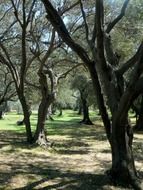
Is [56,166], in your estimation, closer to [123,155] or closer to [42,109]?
[123,155]

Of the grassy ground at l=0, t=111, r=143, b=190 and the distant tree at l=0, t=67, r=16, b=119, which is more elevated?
the distant tree at l=0, t=67, r=16, b=119

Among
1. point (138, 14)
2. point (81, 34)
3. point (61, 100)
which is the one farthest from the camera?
point (61, 100)

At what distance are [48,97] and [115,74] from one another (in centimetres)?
741

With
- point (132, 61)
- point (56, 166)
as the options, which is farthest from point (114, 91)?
point (56, 166)

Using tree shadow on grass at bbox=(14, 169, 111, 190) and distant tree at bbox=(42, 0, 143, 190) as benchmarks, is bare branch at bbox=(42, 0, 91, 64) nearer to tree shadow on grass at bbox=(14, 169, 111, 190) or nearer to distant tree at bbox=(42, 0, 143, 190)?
distant tree at bbox=(42, 0, 143, 190)

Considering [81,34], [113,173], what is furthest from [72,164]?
[81,34]

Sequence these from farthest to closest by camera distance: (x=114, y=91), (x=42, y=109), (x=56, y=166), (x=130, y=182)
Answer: (x=42, y=109) → (x=56, y=166) → (x=114, y=91) → (x=130, y=182)

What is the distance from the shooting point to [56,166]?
1184 centimetres

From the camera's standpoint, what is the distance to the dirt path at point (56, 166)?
916 centimetres

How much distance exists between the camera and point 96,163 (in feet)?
40.7

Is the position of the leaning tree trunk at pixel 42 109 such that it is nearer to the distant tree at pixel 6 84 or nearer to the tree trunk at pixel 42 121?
the tree trunk at pixel 42 121

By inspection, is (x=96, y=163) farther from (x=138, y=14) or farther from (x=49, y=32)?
(x=49, y=32)

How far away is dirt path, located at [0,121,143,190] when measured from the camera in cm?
916

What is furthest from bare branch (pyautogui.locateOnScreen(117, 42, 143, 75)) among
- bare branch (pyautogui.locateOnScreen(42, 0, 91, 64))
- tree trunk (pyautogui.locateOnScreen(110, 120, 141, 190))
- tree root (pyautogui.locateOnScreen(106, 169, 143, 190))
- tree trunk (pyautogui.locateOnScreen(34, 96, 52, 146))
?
tree trunk (pyautogui.locateOnScreen(34, 96, 52, 146))
